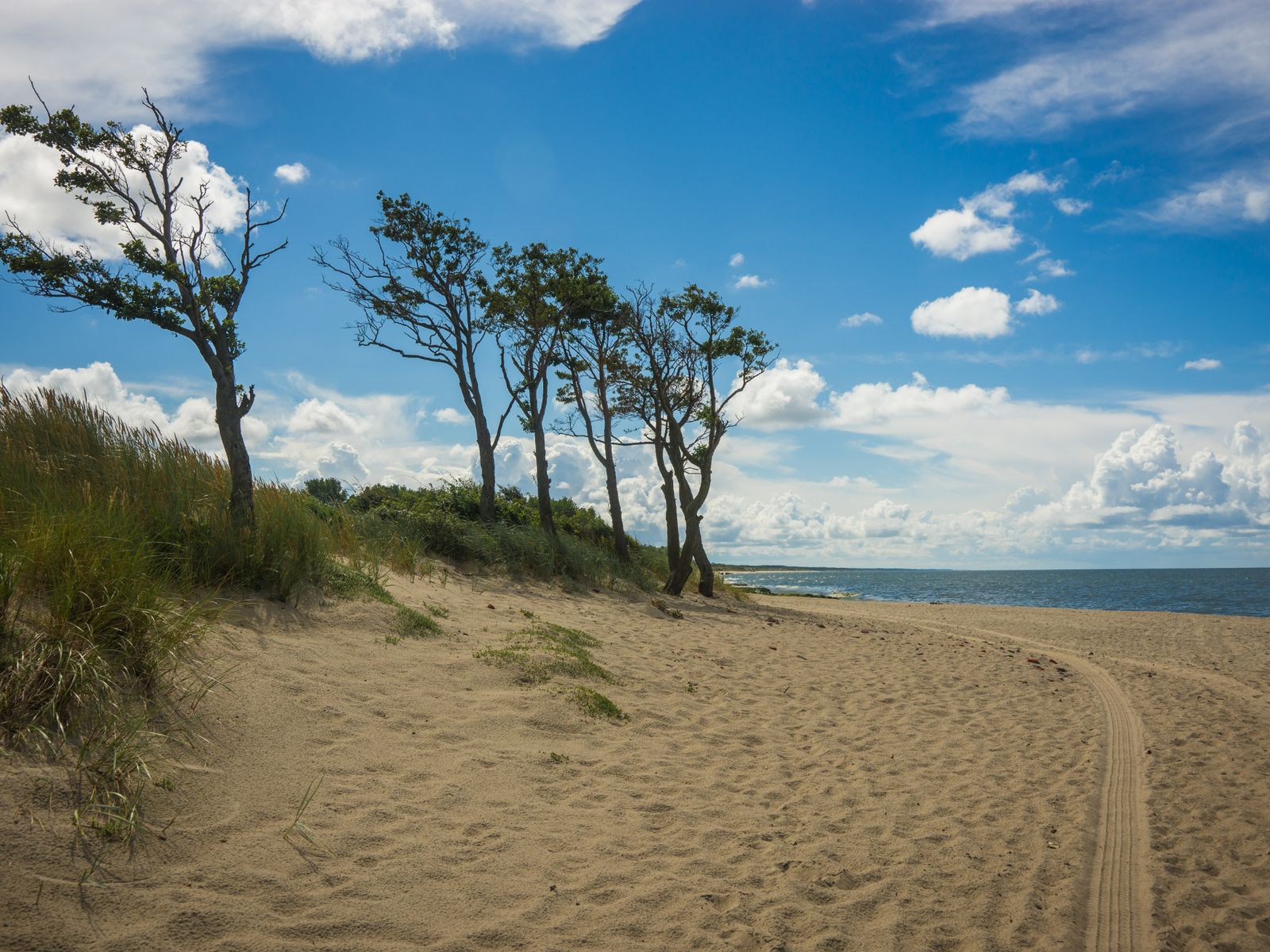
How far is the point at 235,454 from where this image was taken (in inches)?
350

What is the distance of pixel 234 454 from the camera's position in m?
8.88

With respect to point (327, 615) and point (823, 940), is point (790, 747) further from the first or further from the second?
point (327, 615)

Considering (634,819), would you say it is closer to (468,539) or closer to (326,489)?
(468,539)

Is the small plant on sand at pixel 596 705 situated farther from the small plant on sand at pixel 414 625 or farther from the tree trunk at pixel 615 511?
the tree trunk at pixel 615 511

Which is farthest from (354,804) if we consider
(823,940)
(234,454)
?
(234,454)

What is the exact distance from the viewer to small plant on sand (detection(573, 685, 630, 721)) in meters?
7.13

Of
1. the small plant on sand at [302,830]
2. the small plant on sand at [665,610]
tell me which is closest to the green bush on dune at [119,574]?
the small plant on sand at [302,830]

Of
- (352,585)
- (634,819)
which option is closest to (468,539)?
(352,585)

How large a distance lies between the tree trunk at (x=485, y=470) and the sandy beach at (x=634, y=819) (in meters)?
10.6

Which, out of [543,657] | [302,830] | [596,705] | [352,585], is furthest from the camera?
[352,585]

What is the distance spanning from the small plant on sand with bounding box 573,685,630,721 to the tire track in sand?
13.2 ft

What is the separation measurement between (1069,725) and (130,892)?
963 centimetres

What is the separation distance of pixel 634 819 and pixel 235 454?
22.2 feet

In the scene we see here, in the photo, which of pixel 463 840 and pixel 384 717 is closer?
pixel 463 840
